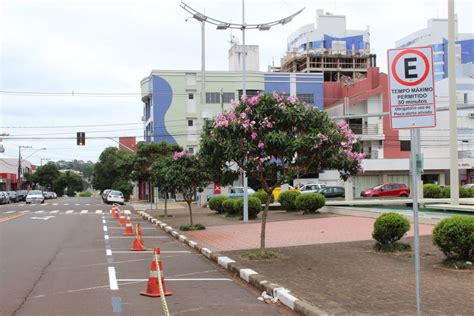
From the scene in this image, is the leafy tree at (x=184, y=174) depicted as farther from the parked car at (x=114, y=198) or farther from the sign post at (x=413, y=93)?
the parked car at (x=114, y=198)

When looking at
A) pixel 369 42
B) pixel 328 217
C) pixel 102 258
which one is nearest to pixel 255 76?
pixel 369 42

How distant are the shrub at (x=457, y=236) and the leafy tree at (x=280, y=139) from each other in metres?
2.38

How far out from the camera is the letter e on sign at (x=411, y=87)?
609 centimetres

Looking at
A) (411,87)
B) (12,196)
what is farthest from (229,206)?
(12,196)

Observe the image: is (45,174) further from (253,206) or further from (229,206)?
(253,206)

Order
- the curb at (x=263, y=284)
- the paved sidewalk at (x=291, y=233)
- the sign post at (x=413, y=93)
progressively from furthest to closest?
the paved sidewalk at (x=291, y=233) → the curb at (x=263, y=284) → the sign post at (x=413, y=93)

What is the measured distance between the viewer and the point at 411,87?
619cm

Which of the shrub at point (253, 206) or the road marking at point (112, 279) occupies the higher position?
the shrub at point (253, 206)

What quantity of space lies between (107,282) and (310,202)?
16.6m

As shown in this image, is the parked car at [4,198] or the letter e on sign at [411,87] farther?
the parked car at [4,198]

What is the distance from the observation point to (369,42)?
3216 inches

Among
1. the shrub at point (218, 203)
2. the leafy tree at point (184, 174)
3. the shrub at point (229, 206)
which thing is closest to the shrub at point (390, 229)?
the leafy tree at point (184, 174)

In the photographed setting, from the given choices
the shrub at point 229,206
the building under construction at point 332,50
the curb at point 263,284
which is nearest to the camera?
the curb at point 263,284

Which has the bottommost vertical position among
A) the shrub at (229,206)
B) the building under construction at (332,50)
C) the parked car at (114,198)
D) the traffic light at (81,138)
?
the parked car at (114,198)
